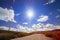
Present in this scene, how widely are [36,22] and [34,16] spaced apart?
10 centimetres

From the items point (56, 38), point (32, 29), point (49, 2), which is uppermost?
point (49, 2)

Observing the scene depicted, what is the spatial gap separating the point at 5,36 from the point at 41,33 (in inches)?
22.6

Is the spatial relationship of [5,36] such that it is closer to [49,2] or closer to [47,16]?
[47,16]

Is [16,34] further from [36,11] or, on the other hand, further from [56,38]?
[56,38]

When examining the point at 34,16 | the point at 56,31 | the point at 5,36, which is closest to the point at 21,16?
the point at 34,16

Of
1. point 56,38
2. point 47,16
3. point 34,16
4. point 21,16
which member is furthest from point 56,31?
point 21,16

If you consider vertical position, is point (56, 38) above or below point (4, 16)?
below

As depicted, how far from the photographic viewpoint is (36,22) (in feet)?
7.48

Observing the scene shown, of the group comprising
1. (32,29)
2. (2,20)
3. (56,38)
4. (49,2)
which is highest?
(49,2)

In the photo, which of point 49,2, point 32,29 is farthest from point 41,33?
point 49,2

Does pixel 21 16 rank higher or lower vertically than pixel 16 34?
higher

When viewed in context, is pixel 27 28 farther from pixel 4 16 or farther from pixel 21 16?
pixel 4 16

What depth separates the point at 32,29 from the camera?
2.27 metres

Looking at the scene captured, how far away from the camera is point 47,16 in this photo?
2293 millimetres
